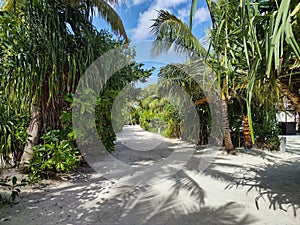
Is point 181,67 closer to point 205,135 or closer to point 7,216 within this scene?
point 205,135

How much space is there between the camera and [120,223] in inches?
98.3

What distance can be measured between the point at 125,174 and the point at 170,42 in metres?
4.60

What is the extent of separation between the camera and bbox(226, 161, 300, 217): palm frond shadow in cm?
307

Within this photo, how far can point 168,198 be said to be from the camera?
10.6ft

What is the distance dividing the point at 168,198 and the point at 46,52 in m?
3.50

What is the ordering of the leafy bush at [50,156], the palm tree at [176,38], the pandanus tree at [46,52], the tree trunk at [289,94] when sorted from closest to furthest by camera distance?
1. the tree trunk at [289,94]
2. the pandanus tree at [46,52]
3. the leafy bush at [50,156]
4. the palm tree at [176,38]

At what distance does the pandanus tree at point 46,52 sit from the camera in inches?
138

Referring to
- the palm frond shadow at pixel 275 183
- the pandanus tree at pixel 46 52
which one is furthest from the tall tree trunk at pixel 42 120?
the palm frond shadow at pixel 275 183

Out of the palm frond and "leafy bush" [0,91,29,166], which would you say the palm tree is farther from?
"leafy bush" [0,91,29,166]

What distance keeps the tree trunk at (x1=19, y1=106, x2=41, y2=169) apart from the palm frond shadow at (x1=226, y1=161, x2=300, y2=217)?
4.13 meters

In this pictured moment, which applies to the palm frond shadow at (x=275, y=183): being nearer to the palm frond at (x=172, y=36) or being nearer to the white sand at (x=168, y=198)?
the white sand at (x=168, y=198)

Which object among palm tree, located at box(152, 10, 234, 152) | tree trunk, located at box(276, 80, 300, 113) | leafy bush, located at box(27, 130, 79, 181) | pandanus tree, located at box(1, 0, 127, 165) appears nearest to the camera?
tree trunk, located at box(276, 80, 300, 113)

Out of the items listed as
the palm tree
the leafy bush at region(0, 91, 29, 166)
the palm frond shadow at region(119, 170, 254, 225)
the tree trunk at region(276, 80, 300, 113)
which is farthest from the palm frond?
the leafy bush at region(0, 91, 29, 166)

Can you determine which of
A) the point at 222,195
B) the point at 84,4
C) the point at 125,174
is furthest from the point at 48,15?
the point at 222,195
